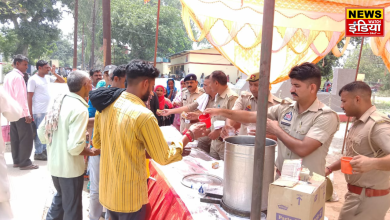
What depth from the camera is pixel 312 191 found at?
1.15m

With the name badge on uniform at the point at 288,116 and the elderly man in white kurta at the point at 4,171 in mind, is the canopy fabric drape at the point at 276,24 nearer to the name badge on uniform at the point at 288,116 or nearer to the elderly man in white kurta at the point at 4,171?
the name badge on uniform at the point at 288,116

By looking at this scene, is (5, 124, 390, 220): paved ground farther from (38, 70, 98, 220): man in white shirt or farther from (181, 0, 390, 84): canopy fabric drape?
(181, 0, 390, 84): canopy fabric drape

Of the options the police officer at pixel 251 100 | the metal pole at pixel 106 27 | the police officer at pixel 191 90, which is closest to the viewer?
the police officer at pixel 251 100

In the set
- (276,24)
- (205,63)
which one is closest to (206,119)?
(276,24)

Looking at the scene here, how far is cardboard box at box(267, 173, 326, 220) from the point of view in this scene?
1.14 meters

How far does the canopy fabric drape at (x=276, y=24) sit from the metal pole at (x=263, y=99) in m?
2.85

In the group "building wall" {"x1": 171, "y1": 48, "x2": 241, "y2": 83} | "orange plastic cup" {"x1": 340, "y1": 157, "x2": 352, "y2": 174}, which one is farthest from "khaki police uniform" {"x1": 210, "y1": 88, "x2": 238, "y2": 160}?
"building wall" {"x1": 171, "y1": 48, "x2": 241, "y2": 83}

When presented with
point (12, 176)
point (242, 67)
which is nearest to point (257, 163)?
point (242, 67)

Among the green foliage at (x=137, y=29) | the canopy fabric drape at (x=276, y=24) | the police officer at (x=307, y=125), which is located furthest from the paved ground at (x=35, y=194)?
the green foliage at (x=137, y=29)

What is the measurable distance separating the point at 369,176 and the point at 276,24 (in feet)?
9.59

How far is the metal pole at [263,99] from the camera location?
1176mm

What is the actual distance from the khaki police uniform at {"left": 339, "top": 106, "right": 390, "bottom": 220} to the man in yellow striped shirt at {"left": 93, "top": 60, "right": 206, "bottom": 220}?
133cm

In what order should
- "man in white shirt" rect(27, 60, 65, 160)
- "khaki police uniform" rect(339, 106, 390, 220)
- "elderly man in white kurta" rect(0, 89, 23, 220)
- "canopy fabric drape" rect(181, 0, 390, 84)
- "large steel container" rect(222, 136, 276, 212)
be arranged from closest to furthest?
"large steel container" rect(222, 136, 276, 212) → "khaki police uniform" rect(339, 106, 390, 220) → "elderly man in white kurta" rect(0, 89, 23, 220) → "canopy fabric drape" rect(181, 0, 390, 84) → "man in white shirt" rect(27, 60, 65, 160)

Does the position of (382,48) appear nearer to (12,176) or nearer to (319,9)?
(319,9)
